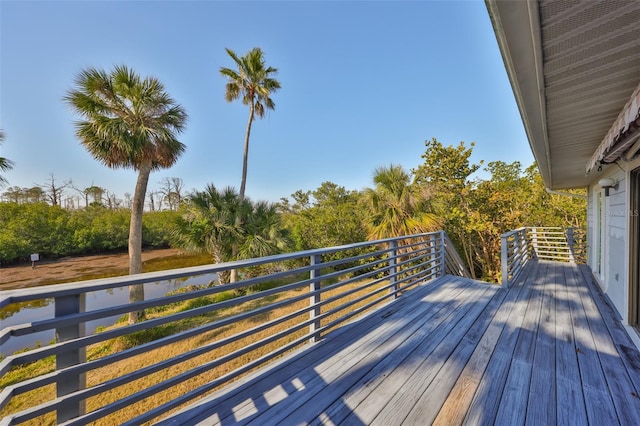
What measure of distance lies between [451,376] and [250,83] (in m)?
12.3

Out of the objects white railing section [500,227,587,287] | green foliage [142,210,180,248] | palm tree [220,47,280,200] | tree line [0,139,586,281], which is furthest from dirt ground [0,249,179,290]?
white railing section [500,227,587,287]

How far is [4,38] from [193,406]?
9823 millimetres

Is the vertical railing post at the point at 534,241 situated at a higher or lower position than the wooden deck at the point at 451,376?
higher

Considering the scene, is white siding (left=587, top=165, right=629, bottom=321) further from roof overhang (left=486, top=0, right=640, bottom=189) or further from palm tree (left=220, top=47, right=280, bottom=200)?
palm tree (left=220, top=47, right=280, bottom=200)

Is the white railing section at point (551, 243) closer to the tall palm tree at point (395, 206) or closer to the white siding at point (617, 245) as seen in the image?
the white siding at point (617, 245)

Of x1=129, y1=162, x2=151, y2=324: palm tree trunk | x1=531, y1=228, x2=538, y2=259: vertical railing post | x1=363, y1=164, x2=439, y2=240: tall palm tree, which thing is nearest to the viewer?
x1=363, y1=164, x2=439, y2=240: tall palm tree

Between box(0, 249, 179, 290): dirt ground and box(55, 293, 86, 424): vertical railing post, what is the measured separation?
31.9ft

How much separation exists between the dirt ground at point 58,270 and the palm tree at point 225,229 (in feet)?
11.9

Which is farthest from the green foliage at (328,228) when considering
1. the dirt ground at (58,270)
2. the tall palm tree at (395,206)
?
the dirt ground at (58,270)

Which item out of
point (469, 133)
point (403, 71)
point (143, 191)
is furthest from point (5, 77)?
point (469, 133)

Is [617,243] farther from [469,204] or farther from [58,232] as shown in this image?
[58,232]

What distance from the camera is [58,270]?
12.3 m

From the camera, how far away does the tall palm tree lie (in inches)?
240

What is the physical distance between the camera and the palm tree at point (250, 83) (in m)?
10.5
